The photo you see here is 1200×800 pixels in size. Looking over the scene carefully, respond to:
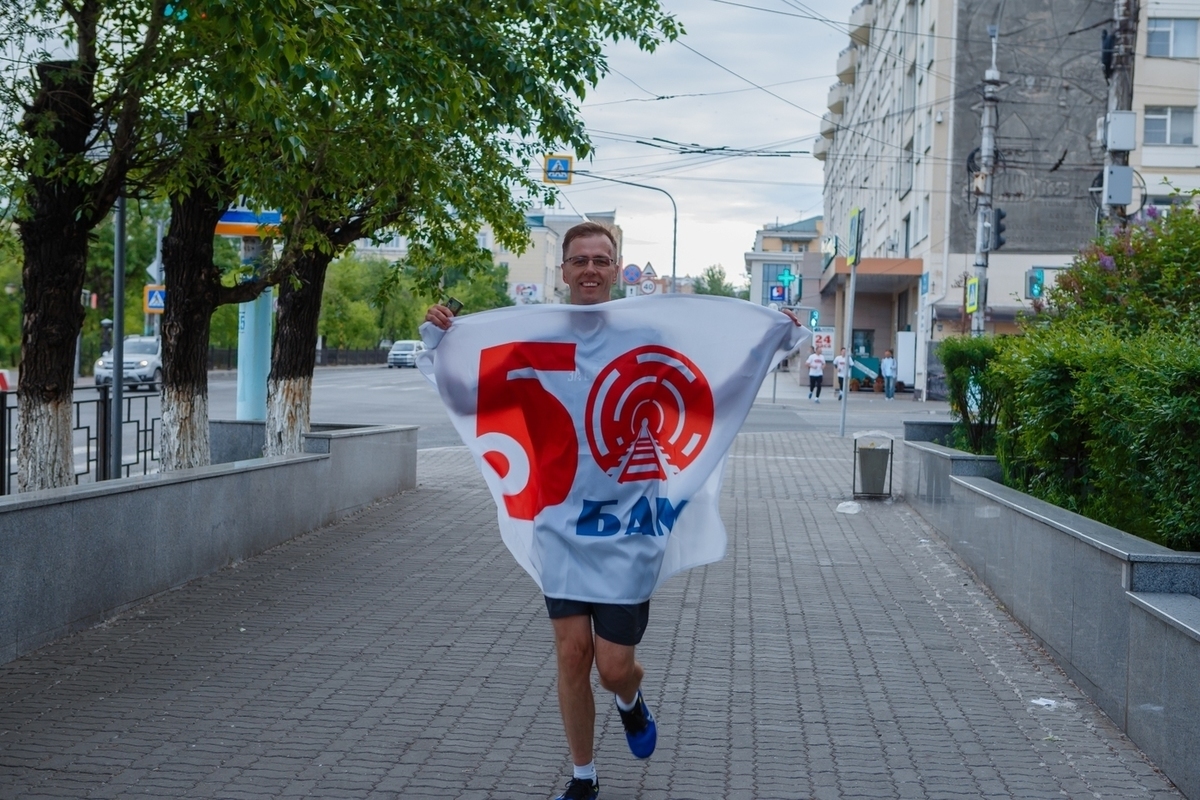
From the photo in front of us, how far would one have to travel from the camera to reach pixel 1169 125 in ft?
152

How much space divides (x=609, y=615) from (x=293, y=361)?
32.8 ft

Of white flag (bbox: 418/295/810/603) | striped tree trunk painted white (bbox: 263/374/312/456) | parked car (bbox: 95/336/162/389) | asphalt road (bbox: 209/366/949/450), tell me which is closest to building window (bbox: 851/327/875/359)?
asphalt road (bbox: 209/366/949/450)

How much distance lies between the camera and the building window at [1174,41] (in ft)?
151

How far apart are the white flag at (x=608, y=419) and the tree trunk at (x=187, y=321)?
22.2ft

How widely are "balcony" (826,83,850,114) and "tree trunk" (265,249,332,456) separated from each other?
76.3m

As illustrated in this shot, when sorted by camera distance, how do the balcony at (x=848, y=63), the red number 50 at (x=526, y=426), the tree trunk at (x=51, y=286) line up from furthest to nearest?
the balcony at (x=848, y=63)
the tree trunk at (x=51, y=286)
the red number 50 at (x=526, y=426)

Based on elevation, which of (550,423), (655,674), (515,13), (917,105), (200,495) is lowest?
(655,674)

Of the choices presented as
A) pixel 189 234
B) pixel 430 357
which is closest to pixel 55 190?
pixel 189 234

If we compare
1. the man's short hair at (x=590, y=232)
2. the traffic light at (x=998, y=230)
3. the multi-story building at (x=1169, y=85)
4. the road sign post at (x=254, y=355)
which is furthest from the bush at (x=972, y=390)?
the multi-story building at (x=1169, y=85)

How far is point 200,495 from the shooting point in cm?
929

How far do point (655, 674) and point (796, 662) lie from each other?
839 mm

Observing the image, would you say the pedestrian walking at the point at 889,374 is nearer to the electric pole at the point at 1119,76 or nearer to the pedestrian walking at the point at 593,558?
the electric pole at the point at 1119,76

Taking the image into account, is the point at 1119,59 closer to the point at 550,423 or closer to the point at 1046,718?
the point at 1046,718

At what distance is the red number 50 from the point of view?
4.75 m
